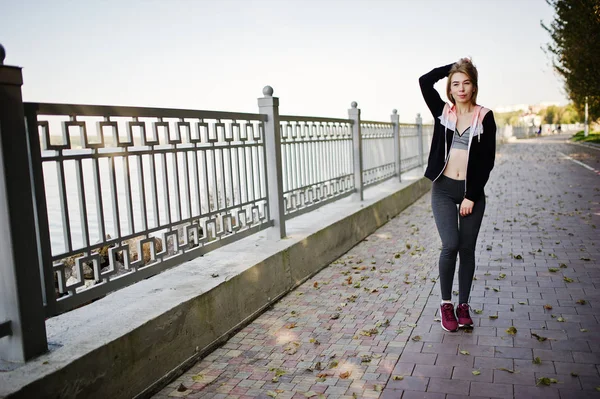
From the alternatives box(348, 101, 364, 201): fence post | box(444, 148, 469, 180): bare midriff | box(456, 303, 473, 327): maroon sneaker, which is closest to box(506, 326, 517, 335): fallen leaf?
box(456, 303, 473, 327): maroon sneaker

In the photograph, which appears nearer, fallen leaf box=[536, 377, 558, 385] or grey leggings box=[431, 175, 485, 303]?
fallen leaf box=[536, 377, 558, 385]

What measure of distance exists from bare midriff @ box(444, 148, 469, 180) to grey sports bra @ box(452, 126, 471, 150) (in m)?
0.03

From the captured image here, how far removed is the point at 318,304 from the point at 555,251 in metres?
3.56

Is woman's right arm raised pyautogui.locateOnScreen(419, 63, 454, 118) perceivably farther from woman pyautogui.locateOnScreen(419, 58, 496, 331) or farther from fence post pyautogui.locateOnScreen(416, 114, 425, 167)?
fence post pyautogui.locateOnScreen(416, 114, 425, 167)

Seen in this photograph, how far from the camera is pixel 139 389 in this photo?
138 inches

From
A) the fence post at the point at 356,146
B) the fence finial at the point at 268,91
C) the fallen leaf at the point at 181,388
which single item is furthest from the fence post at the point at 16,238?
the fence post at the point at 356,146

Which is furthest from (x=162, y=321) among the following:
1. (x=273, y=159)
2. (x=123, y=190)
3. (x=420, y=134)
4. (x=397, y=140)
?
(x=420, y=134)

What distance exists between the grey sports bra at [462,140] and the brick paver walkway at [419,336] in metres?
1.47

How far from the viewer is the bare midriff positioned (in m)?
4.38

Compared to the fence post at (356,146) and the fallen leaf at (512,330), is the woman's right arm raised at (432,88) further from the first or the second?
the fence post at (356,146)

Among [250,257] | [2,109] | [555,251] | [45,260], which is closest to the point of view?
[2,109]

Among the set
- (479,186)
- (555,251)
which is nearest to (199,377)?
(479,186)

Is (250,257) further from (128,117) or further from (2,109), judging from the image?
(2,109)

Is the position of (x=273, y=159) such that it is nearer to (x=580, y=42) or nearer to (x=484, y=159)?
(x=484, y=159)
